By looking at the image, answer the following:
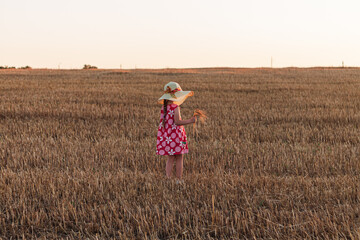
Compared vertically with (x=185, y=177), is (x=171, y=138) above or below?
above

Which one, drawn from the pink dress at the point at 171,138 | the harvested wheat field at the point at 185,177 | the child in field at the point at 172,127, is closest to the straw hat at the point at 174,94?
the child in field at the point at 172,127

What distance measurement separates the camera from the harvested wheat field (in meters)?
4.16

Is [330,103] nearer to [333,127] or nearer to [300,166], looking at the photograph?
[333,127]

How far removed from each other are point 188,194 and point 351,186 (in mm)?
2301

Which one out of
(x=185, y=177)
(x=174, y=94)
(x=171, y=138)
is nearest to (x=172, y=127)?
(x=171, y=138)

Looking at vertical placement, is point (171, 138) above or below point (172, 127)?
below

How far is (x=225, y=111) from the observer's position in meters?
13.5

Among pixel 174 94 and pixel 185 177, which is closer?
pixel 174 94

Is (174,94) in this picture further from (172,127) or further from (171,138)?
(171,138)

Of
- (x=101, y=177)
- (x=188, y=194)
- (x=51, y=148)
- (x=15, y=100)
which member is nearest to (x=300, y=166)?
(x=188, y=194)

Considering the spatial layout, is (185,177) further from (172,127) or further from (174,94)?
(174,94)

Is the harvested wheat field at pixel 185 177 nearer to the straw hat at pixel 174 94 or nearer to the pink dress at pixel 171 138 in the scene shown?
the pink dress at pixel 171 138

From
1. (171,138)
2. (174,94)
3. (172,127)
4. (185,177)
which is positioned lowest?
(185,177)

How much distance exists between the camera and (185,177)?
581 cm
